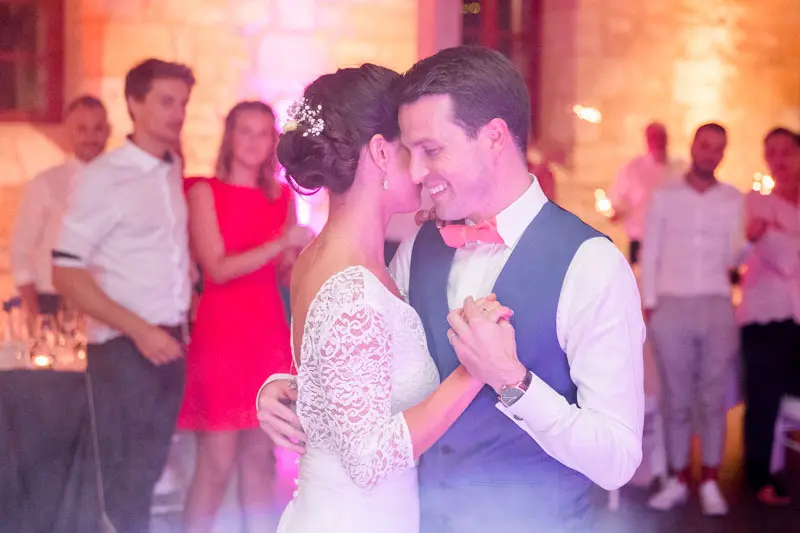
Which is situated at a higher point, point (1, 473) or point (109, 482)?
point (1, 473)

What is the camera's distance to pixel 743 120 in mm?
6172

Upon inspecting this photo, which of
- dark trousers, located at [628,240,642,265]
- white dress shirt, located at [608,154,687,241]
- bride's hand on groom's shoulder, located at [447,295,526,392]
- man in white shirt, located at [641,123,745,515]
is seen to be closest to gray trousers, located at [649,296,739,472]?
man in white shirt, located at [641,123,745,515]

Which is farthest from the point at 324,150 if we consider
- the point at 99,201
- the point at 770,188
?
the point at 770,188

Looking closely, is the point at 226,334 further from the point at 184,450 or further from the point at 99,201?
the point at 184,450

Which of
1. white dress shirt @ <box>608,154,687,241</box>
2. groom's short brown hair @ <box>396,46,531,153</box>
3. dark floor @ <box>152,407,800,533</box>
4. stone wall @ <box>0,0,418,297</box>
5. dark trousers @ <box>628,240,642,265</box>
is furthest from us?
white dress shirt @ <box>608,154,687,241</box>

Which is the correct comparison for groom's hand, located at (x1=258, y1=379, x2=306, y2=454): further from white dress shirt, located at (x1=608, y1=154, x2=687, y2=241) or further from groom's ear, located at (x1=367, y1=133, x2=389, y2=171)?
white dress shirt, located at (x1=608, y1=154, x2=687, y2=241)

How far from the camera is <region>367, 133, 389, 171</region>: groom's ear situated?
5.14 ft

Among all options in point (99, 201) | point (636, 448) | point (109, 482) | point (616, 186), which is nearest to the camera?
point (636, 448)

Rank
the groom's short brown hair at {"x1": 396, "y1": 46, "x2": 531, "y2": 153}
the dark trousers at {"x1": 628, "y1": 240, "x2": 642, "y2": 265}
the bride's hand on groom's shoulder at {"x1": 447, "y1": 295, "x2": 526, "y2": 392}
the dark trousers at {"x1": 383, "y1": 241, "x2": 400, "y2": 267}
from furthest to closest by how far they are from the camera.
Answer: the dark trousers at {"x1": 628, "y1": 240, "x2": 642, "y2": 265}, the dark trousers at {"x1": 383, "y1": 241, "x2": 400, "y2": 267}, the groom's short brown hair at {"x1": 396, "y1": 46, "x2": 531, "y2": 153}, the bride's hand on groom's shoulder at {"x1": 447, "y1": 295, "x2": 526, "y2": 392}

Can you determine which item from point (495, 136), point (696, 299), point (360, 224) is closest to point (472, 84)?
point (495, 136)

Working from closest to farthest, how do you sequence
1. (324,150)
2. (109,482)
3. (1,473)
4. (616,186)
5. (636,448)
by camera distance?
1. (636,448)
2. (324,150)
3. (1,473)
4. (109,482)
5. (616,186)

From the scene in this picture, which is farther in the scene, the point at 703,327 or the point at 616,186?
the point at 616,186

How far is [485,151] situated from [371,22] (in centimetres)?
411

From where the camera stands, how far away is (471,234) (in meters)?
1.53
